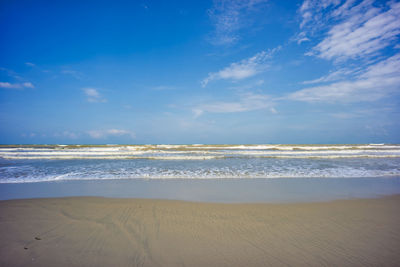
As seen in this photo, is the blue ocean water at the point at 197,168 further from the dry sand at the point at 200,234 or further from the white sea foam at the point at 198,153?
the dry sand at the point at 200,234

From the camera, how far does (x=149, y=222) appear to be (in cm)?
473

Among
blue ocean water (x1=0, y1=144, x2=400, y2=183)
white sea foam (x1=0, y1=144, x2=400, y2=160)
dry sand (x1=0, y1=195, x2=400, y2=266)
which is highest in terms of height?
white sea foam (x1=0, y1=144, x2=400, y2=160)

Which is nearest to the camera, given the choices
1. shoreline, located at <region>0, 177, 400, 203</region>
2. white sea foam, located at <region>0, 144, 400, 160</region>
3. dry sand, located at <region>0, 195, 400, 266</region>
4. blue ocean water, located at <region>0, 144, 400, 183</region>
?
dry sand, located at <region>0, 195, 400, 266</region>

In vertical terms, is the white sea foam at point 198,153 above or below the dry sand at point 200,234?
above

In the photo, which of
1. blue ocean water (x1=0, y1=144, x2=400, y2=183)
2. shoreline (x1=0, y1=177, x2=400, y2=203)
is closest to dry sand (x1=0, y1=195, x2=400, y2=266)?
shoreline (x1=0, y1=177, x2=400, y2=203)

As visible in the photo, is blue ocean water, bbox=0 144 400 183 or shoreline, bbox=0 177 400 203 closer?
shoreline, bbox=0 177 400 203

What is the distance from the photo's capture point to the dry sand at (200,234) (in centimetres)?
322

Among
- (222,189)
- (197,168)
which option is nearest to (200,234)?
(222,189)

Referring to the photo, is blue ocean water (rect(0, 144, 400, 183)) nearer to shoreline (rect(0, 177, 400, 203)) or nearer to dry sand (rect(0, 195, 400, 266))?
shoreline (rect(0, 177, 400, 203))

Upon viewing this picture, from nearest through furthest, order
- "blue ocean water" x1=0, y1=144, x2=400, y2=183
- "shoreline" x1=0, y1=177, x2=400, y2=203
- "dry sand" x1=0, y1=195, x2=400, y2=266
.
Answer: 1. "dry sand" x1=0, y1=195, x2=400, y2=266
2. "shoreline" x1=0, y1=177, x2=400, y2=203
3. "blue ocean water" x1=0, y1=144, x2=400, y2=183

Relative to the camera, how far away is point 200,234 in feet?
13.3

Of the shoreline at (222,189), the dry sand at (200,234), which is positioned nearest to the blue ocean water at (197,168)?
the shoreline at (222,189)

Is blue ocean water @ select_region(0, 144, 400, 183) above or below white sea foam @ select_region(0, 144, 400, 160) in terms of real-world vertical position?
below

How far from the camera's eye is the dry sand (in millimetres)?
3219
